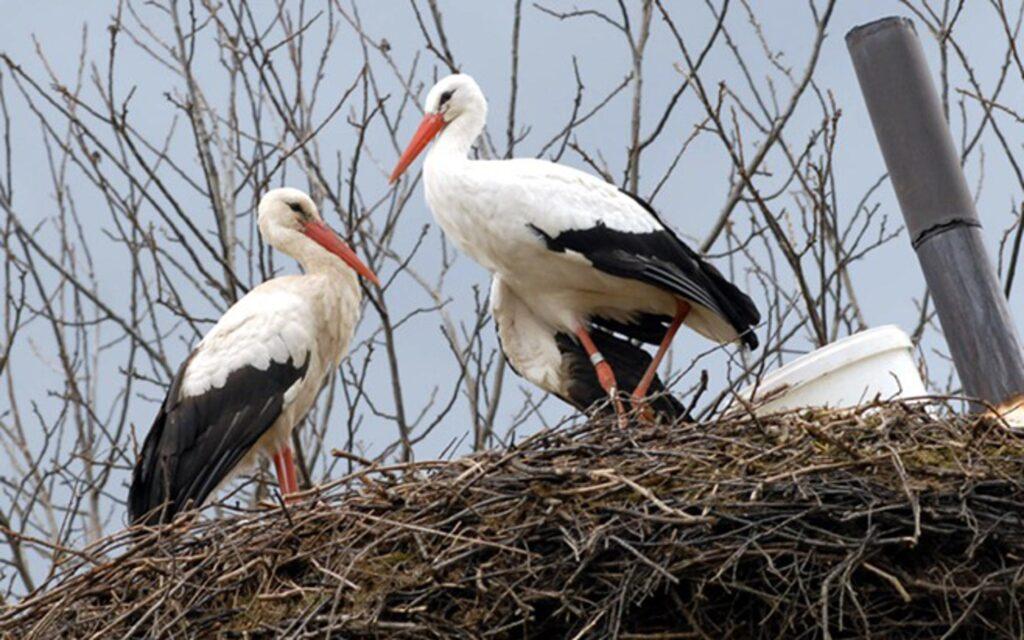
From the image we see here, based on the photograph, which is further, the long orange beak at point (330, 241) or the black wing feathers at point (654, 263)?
the long orange beak at point (330, 241)

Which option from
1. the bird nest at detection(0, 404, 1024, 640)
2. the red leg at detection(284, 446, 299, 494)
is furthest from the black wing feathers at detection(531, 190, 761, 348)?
the bird nest at detection(0, 404, 1024, 640)

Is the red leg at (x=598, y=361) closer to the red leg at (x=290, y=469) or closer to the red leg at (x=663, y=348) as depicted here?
the red leg at (x=663, y=348)

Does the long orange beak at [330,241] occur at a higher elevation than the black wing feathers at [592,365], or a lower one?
higher

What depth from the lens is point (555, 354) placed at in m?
8.27

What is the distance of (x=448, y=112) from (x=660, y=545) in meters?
3.30

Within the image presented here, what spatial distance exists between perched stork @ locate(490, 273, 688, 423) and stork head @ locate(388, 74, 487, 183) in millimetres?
592

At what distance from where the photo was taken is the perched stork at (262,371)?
8.02 meters

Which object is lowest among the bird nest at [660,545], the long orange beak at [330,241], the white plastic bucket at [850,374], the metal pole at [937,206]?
the bird nest at [660,545]

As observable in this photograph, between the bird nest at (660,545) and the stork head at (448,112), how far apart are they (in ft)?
8.61

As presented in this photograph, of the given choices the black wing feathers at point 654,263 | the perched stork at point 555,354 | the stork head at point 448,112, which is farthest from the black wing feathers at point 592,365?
the stork head at point 448,112

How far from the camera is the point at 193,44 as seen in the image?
9680 millimetres

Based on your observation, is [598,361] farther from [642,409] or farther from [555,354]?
[642,409]

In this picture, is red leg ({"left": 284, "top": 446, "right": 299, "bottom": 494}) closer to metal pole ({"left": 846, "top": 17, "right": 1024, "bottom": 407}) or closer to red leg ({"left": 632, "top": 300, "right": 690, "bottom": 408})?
red leg ({"left": 632, "top": 300, "right": 690, "bottom": 408})

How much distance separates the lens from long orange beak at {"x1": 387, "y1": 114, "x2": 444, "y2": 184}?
8430 millimetres
